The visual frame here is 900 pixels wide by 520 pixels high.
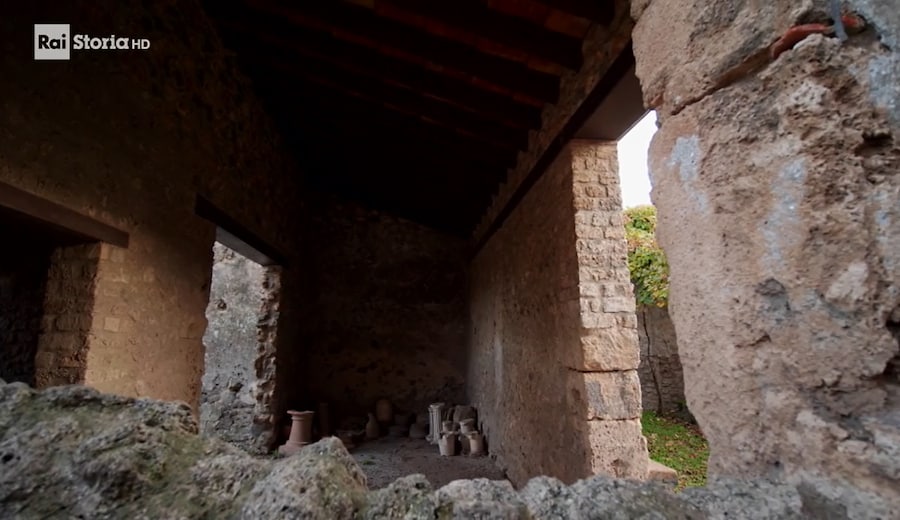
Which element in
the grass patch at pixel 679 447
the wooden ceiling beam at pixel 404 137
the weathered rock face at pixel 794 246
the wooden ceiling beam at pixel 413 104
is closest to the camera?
the weathered rock face at pixel 794 246

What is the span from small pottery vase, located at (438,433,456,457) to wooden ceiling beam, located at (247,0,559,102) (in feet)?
13.0

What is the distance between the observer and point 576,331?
246cm

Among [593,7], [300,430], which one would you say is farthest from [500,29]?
[300,430]

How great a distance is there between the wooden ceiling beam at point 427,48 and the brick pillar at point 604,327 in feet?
1.73

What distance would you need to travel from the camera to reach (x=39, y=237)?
220 cm

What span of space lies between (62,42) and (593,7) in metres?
2.65

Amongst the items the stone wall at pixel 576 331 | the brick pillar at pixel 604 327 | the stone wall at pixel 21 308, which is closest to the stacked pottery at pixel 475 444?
the stone wall at pixel 576 331

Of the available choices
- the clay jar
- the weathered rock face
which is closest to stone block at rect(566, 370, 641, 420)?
the weathered rock face

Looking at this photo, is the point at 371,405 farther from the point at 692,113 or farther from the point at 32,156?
the point at 692,113

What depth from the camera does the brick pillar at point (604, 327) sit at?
2.28 meters

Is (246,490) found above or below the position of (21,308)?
below

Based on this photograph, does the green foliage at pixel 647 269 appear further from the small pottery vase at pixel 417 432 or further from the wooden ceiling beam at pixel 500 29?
the wooden ceiling beam at pixel 500 29

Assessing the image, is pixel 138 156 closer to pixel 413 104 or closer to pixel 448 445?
pixel 413 104

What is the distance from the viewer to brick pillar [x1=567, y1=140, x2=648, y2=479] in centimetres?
228
